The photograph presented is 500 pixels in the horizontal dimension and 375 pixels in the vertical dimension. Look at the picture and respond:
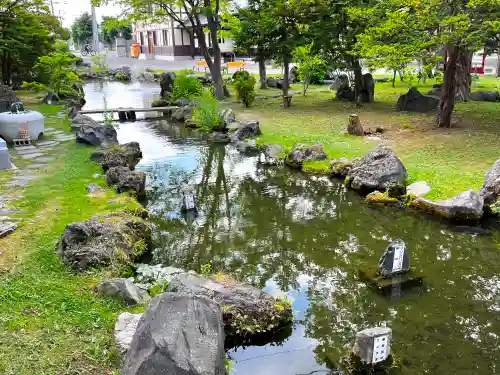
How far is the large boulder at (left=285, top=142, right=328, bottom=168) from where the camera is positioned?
14.1 metres

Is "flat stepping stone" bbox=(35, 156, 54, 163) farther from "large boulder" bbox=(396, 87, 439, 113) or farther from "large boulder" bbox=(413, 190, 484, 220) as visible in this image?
"large boulder" bbox=(396, 87, 439, 113)

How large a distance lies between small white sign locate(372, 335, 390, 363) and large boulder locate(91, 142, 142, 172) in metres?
8.75

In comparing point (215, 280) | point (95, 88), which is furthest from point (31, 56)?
point (215, 280)

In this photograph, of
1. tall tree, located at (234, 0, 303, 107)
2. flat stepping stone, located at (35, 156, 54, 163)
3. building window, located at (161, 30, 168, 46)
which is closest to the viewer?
flat stepping stone, located at (35, 156, 54, 163)

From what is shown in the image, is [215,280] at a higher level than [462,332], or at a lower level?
higher

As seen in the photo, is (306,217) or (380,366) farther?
(306,217)

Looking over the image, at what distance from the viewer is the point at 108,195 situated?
1027 centimetres

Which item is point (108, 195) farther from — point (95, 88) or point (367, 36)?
point (95, 88)

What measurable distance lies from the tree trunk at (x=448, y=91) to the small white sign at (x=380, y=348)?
1225cm

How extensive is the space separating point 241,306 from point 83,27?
83.3m

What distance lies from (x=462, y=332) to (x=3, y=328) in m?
5.61

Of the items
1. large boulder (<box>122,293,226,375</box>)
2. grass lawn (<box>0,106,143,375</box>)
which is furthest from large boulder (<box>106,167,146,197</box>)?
large boulder (<box>122,293,226,375</box>)

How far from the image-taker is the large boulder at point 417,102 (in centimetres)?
2017

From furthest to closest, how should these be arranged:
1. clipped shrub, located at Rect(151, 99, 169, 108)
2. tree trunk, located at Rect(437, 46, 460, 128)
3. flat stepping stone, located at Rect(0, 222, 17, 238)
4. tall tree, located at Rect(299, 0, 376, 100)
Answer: clipped shrub, located at Rect(151, 99, 169, 108), tall tree, located at Rect(299, 0, 376, 100), tree trunk, located at Rect(437, 46, 460, 128), flat stepping stone, located at Rect(0, 222, 17, 238)
